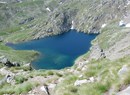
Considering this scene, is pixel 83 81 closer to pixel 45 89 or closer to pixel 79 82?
pixel 79 82

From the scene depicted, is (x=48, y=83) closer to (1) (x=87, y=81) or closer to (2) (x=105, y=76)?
(1) (x=87, y=81)

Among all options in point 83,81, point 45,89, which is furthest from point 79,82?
point 45,89

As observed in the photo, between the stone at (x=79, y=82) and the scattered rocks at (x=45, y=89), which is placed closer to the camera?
the stone at (x=79, y=82)

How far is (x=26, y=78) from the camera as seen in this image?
27562mm

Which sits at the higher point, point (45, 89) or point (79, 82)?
point (45, 89)

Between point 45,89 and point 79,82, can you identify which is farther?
point 45,89

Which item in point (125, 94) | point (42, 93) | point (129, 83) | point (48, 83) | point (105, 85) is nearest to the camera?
point (125, 94)

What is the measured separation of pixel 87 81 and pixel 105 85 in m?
3.23

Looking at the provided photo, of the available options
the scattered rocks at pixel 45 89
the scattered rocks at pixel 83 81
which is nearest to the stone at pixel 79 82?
the scattered rocks at pixel 83 81

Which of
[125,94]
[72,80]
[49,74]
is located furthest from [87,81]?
[49,74]

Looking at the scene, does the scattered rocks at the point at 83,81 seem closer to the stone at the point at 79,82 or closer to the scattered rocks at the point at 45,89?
the stone at the point at 79,82

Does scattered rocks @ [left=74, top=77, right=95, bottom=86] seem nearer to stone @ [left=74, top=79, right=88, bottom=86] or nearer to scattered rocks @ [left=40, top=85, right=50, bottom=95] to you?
stone @ [left=74, top=79, right=88, bottom=86]

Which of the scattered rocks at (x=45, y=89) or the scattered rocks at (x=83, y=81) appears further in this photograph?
the scattered rocks at (x=45, y=89)

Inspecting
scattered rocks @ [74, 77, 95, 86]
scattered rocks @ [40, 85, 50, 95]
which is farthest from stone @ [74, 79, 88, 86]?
scattered rocks @ [40, 85, 50, 95]
